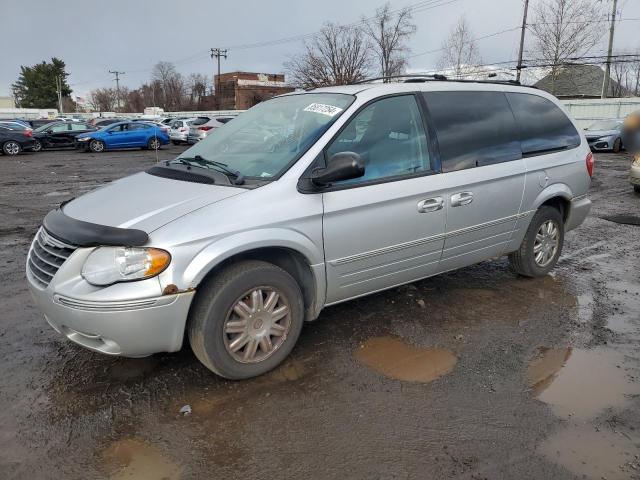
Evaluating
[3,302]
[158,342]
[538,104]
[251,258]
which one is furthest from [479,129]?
[3,302]

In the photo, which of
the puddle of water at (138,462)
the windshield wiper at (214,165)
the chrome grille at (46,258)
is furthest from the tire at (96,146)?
the puddle of water at (138,462)

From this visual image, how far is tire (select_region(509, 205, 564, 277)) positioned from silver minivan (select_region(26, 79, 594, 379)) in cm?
19

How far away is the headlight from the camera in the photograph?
2818mm

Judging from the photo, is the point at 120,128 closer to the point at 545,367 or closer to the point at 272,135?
the point at 272,135

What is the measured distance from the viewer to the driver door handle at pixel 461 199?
13.2 feet

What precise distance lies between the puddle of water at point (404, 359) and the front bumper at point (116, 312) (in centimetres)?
138

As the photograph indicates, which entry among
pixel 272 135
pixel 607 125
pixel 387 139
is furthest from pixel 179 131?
pixel 387 139

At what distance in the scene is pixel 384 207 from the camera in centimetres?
363

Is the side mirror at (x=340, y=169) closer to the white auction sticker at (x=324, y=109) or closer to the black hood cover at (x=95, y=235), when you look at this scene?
the white auction sticker at (x=324, y=109)

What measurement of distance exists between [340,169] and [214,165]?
3.44 ft

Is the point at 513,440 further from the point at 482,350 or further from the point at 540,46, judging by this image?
the point at 540,46

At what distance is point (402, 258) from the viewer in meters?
3.86

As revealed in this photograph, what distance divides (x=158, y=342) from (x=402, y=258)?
6.12 ft

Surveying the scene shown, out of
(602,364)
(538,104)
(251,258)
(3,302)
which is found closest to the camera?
(251,258)
